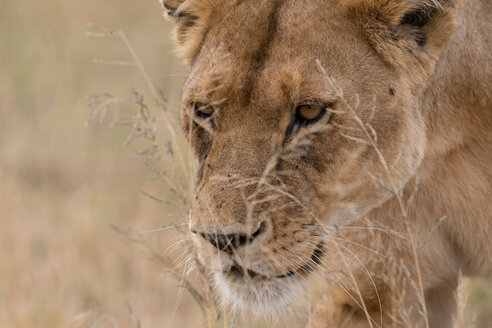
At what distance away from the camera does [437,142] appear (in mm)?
3371

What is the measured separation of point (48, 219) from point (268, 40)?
9.46 ft

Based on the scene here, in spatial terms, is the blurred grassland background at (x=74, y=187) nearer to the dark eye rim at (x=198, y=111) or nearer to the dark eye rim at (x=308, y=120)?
the dark eye rim at (x=198, y=111)

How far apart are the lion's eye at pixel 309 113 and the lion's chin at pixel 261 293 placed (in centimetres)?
51

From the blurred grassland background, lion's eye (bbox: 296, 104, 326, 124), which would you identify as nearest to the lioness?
lion's eye (bbox: 296, 104, 326, 124)

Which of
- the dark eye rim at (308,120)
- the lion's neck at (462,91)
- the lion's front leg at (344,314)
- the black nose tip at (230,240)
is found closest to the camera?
the black nose tip at (230,240)

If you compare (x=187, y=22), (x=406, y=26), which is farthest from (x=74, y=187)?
(x=406, y=26)

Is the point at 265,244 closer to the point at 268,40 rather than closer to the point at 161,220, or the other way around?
the point at 268,40

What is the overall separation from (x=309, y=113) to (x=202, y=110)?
0.39 m

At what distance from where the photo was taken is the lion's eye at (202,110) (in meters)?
3.19

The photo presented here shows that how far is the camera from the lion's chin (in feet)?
9.86

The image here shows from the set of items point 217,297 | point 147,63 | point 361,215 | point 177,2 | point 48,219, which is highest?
point 177,2

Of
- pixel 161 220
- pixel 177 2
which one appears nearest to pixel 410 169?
pixel 177 2

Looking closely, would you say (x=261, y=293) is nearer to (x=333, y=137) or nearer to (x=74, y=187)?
(x=333, y=137)

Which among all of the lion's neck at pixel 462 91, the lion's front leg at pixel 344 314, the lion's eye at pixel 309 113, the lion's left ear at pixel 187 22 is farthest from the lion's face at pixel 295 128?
the lion's front leg at pixel 344 314
